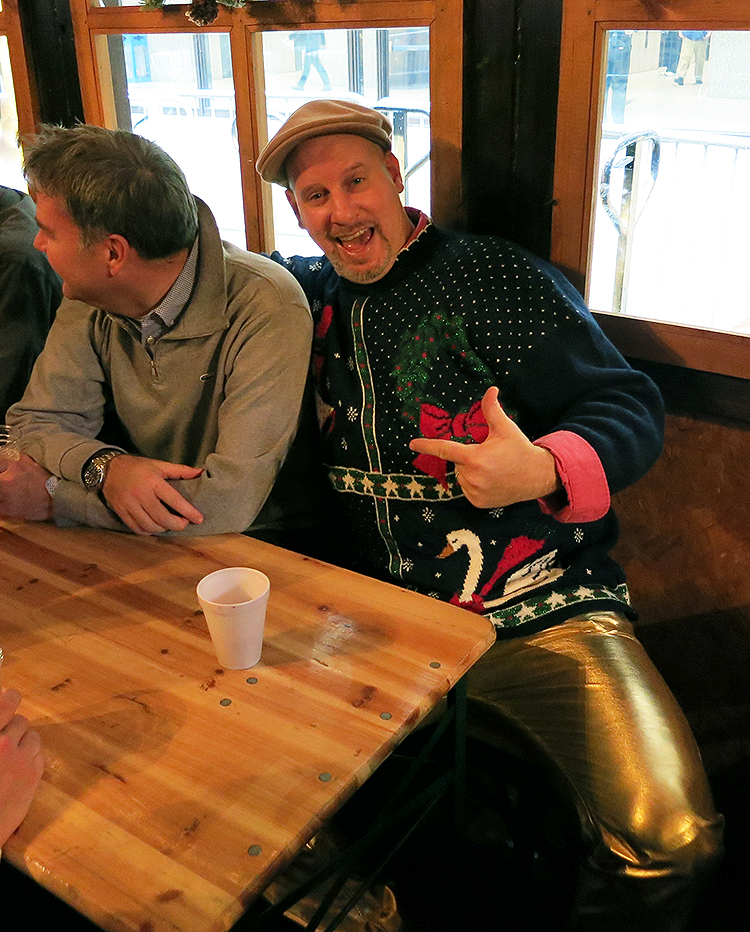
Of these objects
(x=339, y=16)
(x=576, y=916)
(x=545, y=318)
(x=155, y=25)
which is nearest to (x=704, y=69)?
(x=545, y=318)

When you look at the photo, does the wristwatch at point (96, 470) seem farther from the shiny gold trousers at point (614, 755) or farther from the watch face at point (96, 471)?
the shiny gold trousers at point (614, 755)

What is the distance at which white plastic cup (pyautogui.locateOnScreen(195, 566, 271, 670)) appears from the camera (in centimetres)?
112

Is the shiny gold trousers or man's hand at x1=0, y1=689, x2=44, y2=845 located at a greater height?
man's hand at x1=0, y1=689, x2=44, y2=845

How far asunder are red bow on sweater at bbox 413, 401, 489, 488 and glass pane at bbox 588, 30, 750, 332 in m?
0.44

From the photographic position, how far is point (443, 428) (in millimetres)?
1640

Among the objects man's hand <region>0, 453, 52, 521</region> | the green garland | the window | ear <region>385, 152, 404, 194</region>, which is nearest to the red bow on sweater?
ear <region>385, 152, 404, 194</region>

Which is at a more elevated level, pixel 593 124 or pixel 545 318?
pixel 593 124

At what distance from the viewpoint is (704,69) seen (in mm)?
1564

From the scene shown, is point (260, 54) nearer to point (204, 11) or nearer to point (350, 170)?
point (204, 11)

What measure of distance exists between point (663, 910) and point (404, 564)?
29.1 inches

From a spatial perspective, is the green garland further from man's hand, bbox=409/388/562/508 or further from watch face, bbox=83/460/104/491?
man's hand, bbox=409/388/562/508

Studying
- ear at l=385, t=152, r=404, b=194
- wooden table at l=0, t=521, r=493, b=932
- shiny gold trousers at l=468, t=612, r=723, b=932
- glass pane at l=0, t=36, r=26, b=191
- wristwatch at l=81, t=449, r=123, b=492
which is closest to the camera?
wooden table at l=0, t=521, r=493, b=932

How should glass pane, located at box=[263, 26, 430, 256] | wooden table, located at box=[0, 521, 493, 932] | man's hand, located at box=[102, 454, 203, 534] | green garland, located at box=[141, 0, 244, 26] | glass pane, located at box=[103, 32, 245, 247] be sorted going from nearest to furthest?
wooden table, located at box=[0, 521, 493, 932] → man's hand, located at box=[102, 454, 203, 534] → glass pane, located at box=[263, 26, 430, 256] → green garland, located at box=[141, 0, 244, 26] → glass pane, located at box=[103, 32, 245, 247]

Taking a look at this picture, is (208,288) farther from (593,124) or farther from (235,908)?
(235,908)
